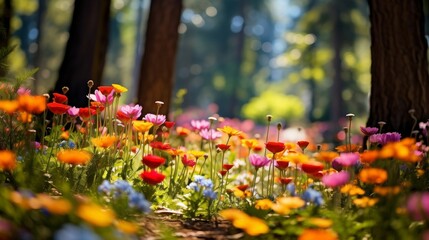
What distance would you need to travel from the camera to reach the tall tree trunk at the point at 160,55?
657 centimetres

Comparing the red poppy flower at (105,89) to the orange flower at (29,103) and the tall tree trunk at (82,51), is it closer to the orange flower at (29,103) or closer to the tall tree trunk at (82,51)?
the orange flower at (29,103)

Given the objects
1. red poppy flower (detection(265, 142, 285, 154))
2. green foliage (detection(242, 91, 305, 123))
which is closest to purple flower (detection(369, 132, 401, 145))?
red poppy flower (detection(265, 142, 285, 154))

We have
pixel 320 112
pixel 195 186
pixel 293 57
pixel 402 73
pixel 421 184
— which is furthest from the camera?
pixel 320 112

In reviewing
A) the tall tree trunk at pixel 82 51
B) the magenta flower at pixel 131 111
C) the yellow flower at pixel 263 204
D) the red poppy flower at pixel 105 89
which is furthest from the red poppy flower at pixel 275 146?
the tall tree trunk at pixel 82 51

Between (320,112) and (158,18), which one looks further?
(320,112)

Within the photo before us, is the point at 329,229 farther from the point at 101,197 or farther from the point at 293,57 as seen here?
the point at 293,57

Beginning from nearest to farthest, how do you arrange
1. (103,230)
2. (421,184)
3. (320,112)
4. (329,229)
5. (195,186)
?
(103,230) < (329,229) < (195,186) < (421,184) < (320,112)

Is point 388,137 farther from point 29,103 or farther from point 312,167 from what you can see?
point 29,103

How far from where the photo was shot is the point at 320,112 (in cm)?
2522

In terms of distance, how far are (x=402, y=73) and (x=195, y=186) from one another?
2.70m

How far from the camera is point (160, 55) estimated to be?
6.60m

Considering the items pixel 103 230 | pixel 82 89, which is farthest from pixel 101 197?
pixel 82 89

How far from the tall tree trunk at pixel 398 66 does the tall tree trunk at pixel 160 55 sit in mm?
2731

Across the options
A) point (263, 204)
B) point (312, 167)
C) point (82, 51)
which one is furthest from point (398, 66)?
point (82, 51)
